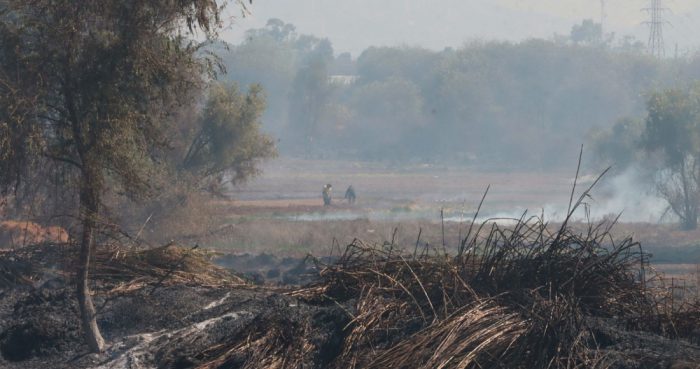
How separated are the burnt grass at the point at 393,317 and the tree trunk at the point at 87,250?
0.19m

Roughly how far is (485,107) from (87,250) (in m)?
87.0

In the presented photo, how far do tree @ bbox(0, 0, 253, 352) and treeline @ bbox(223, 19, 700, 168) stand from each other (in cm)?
7701

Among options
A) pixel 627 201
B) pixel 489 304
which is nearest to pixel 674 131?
pixel 627 201

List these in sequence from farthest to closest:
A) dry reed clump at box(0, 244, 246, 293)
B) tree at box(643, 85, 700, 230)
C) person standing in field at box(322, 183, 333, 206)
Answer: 1. person standing in field at box(322, 183, 333, 206)
2. tree at box(643, 85, 700, 230)
3. dry reed clump at box(0, 244, 246, 293)

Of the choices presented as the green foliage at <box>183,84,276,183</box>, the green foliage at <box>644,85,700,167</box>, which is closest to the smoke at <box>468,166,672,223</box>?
the green foliage at <box>644,85,700,167</box>

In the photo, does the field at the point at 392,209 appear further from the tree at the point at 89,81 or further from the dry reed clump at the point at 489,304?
the tree at the point at 89,81

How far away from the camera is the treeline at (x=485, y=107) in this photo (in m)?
90.2

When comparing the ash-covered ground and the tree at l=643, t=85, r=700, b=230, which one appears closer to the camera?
the ash-covered ground

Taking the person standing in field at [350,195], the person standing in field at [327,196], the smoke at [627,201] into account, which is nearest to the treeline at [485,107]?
the smoke at [627,201]

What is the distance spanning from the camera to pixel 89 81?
9125mm

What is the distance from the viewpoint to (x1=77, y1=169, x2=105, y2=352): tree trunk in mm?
9250

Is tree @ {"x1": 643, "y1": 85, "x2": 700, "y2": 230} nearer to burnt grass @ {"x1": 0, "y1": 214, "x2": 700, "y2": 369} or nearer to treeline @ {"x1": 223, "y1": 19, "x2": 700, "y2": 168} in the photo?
burnt grass @ {"x1": 0, "y1": 214, "x2": 700, "y2": 369}

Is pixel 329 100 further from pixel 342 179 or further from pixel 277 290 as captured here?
pixel 277 290

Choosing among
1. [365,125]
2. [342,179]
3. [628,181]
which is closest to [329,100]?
[365,125]
